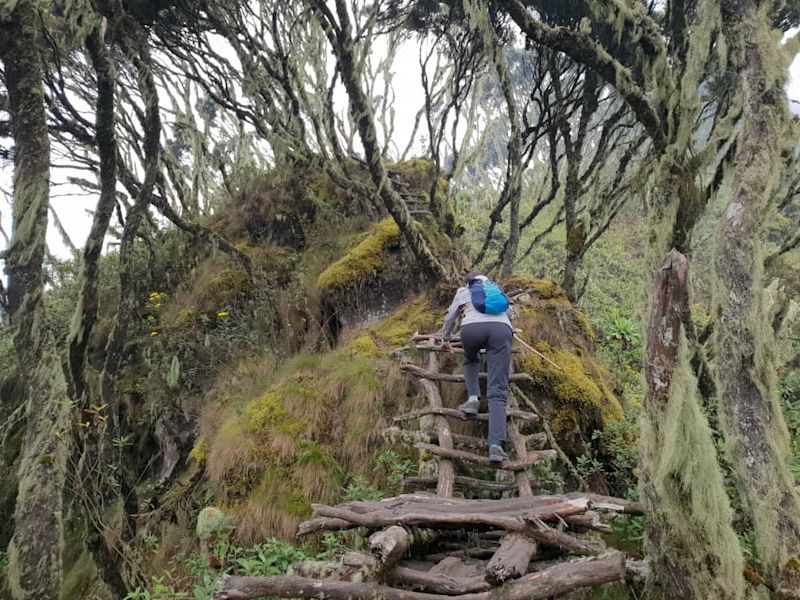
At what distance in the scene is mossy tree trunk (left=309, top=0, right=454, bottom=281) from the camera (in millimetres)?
6621

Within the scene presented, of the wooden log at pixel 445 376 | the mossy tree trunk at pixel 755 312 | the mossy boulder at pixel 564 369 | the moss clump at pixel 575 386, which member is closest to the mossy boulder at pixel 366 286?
the mossy boulder at pixel 564 369

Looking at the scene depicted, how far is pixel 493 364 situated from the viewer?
484 centimetres

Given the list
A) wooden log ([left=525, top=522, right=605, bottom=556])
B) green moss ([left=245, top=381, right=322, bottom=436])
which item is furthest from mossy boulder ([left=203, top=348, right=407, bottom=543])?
wooden log ([left=525, top=522, right=605, bottom=556])

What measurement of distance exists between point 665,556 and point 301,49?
13161 millimetres

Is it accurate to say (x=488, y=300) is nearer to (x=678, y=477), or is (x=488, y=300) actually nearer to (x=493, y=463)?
(x=493, y=463)

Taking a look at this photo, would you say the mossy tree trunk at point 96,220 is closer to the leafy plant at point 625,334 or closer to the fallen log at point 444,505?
the fallen log at point 444,505

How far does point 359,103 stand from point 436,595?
6.02m

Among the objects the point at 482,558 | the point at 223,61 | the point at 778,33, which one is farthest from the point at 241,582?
the point at 223,61

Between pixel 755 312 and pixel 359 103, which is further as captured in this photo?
pixel 359 103

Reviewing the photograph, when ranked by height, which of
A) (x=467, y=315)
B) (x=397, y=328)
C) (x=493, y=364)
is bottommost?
(x=493, y=364)

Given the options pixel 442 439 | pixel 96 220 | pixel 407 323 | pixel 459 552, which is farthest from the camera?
pixel 407 323

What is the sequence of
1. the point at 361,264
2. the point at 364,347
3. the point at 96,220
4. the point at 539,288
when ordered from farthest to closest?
the point at 361,264 < the point at 539,288 < the point at 364,347 < the point at 96,220

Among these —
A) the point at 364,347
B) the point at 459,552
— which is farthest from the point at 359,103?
the point at 459,552

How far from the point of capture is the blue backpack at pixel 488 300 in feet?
16.6
